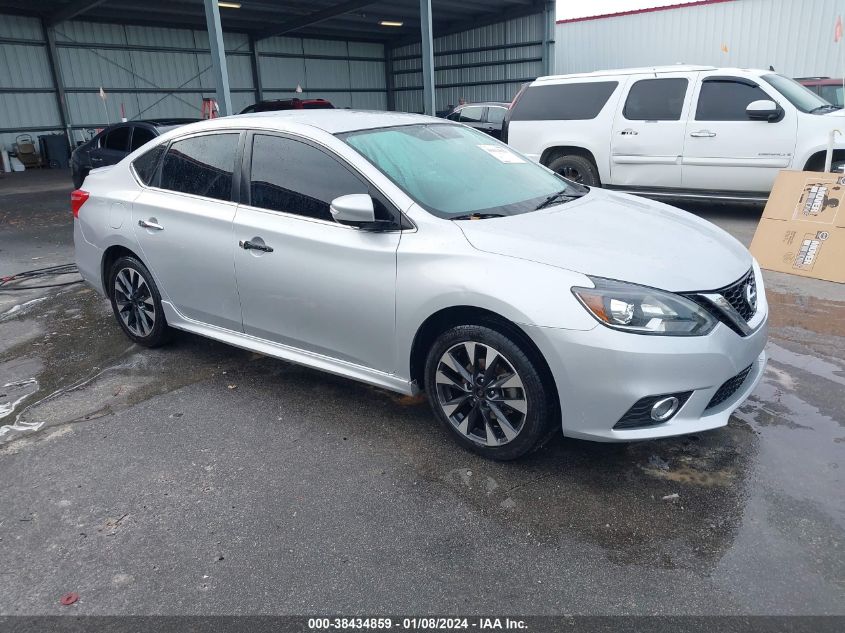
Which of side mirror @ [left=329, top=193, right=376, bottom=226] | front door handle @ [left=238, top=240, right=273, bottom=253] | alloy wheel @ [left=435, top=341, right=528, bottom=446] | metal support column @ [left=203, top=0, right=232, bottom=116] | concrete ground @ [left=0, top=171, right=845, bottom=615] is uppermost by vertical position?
metal support column @ [left=203, top=0, right=232, bottom=116]

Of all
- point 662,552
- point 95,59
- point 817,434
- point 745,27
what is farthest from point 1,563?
point 95,59

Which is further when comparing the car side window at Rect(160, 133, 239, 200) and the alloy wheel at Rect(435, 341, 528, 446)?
the car side window at Rect(160, 133, 239, 200)

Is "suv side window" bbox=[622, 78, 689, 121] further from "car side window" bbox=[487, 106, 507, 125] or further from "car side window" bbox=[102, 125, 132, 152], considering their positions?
"car side window" bbox=[102, 125, 132, 152]

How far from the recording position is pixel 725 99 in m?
8.55

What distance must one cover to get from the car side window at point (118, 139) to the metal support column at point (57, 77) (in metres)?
11.9

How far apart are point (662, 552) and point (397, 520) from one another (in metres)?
1.10

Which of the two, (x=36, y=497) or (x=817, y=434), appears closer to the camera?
(x=36, y=497)

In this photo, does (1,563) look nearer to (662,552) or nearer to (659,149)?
(662,552)

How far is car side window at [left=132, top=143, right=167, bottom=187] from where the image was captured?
4.71 meters

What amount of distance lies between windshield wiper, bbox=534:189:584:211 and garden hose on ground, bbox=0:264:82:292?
5.43 m

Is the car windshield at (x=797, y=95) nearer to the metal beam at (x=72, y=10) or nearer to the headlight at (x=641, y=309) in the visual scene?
the headlight at (x=641, y=309)

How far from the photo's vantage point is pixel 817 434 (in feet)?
11.3

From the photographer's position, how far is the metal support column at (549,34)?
77.7 feet

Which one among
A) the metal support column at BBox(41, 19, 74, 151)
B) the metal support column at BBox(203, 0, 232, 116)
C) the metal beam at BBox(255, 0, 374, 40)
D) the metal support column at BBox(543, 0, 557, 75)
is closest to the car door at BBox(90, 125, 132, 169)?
the metal support column at BBox(203, 0, 232, 116)
